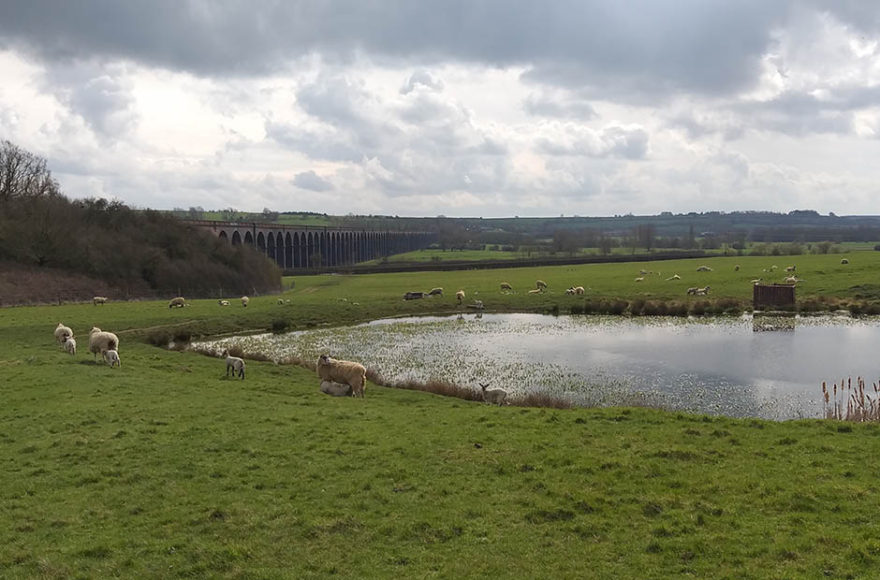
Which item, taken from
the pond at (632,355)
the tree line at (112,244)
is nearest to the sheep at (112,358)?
the pond at (632,355)

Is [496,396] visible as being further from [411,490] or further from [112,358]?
[112,358]

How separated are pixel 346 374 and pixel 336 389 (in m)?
0.70

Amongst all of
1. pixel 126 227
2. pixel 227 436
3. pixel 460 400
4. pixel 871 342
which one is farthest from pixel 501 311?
pixel 126 227

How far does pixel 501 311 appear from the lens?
53781mm

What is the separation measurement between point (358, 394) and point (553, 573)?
578 inches

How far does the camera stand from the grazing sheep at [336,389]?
22.8 m

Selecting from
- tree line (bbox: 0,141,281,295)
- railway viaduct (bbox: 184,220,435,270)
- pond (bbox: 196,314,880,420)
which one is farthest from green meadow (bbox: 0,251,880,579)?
railway viaduct (bbox: 184,220,435,270)

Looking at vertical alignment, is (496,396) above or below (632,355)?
above

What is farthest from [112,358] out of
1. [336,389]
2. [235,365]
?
[336,389]

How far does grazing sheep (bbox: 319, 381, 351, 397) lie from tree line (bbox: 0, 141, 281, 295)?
5574 centimetres

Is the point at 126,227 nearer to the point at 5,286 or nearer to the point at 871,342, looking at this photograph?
the point at 5,286

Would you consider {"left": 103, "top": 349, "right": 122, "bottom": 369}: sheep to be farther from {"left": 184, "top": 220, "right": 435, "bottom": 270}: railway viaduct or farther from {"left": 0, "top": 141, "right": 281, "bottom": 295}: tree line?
{"left": 184, "top": 220, "right": 435, "bottom": 270}: railway viaduct

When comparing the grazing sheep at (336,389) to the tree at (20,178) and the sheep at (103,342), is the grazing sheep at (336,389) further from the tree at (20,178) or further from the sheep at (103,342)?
the tree at (20,178)

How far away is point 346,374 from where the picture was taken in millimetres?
23188
